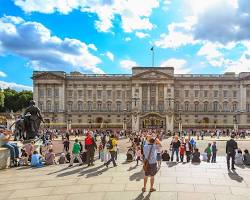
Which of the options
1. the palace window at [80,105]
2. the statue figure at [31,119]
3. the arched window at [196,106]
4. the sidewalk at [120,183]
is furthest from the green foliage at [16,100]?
the sidewalk at [120,183]

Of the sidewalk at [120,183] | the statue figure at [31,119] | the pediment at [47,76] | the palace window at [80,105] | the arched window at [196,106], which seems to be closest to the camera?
the sidewalk at [120,183]

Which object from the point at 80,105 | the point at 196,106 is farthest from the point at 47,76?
the point at 196,106

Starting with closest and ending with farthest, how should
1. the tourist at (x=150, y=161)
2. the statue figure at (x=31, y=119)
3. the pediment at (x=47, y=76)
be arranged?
the tourist at (x=150, y=161) → the statue figure at (x=31, y=119) → the pediment at (x=47, y=76)

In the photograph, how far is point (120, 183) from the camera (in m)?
15.2

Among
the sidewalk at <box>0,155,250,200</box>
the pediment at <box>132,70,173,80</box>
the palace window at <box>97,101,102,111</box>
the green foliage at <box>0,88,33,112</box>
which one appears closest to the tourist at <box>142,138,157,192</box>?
the sidewalk at <box>0,155,250,200</box>

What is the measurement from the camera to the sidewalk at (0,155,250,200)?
43.4ft

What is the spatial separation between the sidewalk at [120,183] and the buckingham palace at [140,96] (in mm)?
79497

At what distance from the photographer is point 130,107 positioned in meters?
102

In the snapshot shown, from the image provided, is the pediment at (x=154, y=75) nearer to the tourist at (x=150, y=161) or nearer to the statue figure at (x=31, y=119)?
the statue figure at (x=31, y=119)

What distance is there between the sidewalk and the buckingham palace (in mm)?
79497

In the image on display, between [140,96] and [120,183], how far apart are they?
8551 centimetres

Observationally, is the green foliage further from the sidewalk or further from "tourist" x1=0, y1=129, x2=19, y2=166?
the sidewalk

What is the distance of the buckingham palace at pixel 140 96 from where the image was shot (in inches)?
3922

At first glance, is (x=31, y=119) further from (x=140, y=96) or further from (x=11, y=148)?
(x=140, y=96)
